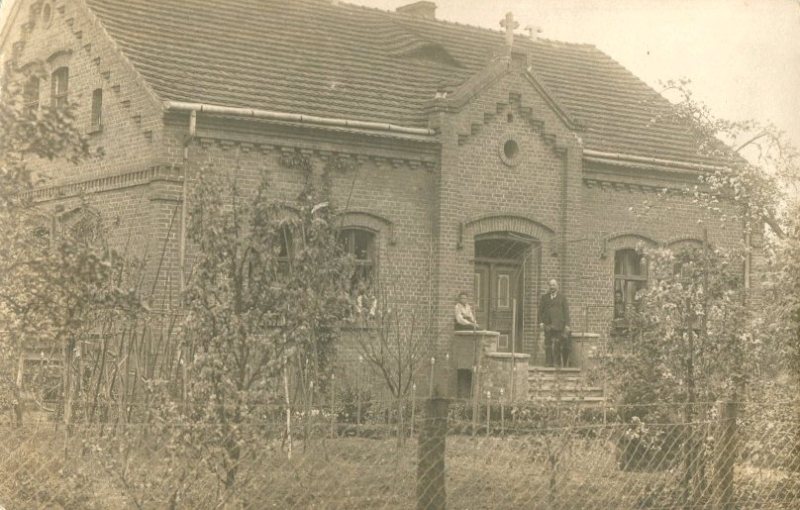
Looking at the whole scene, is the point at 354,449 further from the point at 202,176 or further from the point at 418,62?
the point at 418,62

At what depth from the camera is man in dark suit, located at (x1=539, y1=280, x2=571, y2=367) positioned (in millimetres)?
20516

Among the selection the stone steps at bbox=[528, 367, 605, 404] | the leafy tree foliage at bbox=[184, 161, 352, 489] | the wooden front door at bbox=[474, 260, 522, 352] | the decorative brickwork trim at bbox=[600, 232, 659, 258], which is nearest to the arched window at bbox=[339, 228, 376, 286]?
the wooden front door at bbox=[474, 260, 522, 352]

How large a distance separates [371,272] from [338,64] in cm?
394

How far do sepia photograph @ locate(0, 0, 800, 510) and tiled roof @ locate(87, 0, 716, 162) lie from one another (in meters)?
0.07

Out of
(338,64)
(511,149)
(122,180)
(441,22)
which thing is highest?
(441,22)

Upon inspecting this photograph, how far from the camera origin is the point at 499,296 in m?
21.1

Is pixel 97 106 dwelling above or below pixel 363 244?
above

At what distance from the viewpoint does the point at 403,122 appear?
19609 mm

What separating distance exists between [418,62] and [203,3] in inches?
171

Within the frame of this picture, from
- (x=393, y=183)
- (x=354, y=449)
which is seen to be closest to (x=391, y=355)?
(x=393, y=183)

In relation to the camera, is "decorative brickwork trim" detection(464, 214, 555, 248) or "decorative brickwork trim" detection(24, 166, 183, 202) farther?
"decorative brickwork trim" detection(464, 214, 555, 248)

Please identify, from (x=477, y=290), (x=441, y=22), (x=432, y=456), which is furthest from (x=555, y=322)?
(x=432, y=456)

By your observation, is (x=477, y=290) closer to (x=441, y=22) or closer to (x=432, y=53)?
(x=432, y=53)

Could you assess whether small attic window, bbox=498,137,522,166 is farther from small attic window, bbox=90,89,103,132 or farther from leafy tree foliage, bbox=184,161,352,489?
leafy tree foliage, bbox=184,161,352,489
